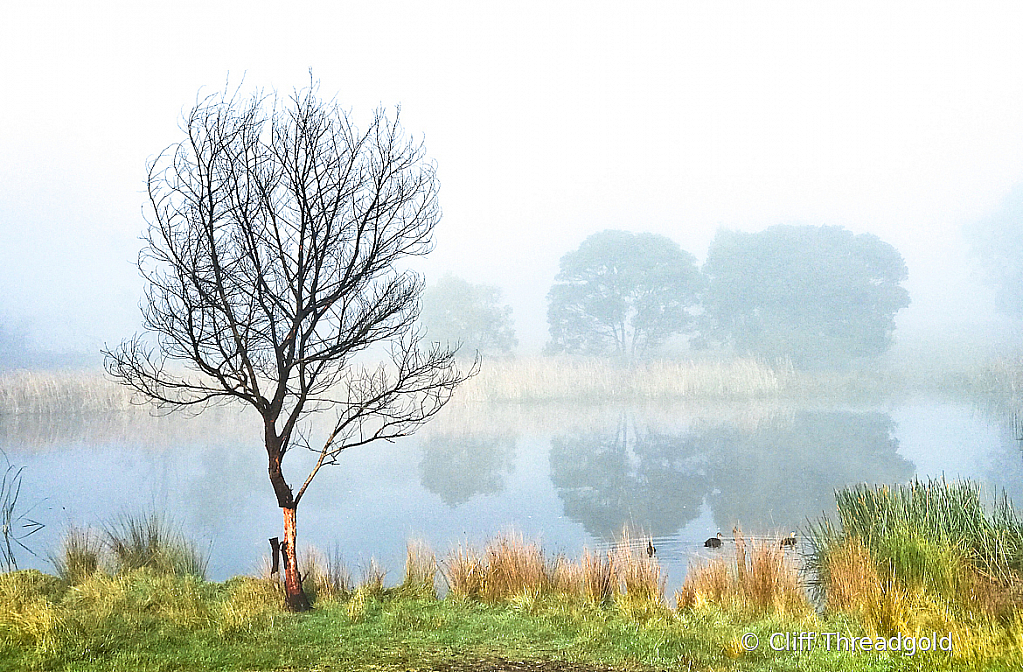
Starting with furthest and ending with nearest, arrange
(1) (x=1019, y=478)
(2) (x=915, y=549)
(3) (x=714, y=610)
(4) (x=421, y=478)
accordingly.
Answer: (4) (x=421, y=478) → (1) (x=1019, y=478) → (2) (x=915, y=549) → (3) (x=714, y=610)

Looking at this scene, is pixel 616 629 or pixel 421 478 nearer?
pixel 616 629

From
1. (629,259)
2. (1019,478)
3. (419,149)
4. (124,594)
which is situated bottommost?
(1019,478)

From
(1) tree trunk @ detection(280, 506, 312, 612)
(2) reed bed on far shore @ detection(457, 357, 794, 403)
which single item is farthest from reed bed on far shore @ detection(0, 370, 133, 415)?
(1) tree trunk @ detection(280, 506, 312, 612)

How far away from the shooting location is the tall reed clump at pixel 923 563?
207 inches

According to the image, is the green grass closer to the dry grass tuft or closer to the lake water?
the dry grass tuft

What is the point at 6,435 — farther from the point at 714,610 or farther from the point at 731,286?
the point at 731,286

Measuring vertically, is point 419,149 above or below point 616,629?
above

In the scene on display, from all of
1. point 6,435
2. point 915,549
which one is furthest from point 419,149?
point 6,435

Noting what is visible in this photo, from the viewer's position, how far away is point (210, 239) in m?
6.01

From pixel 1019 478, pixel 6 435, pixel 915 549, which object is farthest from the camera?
pixel 6 435

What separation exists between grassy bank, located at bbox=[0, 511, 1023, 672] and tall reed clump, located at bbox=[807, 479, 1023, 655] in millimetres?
47

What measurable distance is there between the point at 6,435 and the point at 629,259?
2928 centimetres

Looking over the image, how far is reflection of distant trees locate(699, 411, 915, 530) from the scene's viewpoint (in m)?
13.7

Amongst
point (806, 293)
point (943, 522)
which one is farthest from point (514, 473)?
point (806, 293)
